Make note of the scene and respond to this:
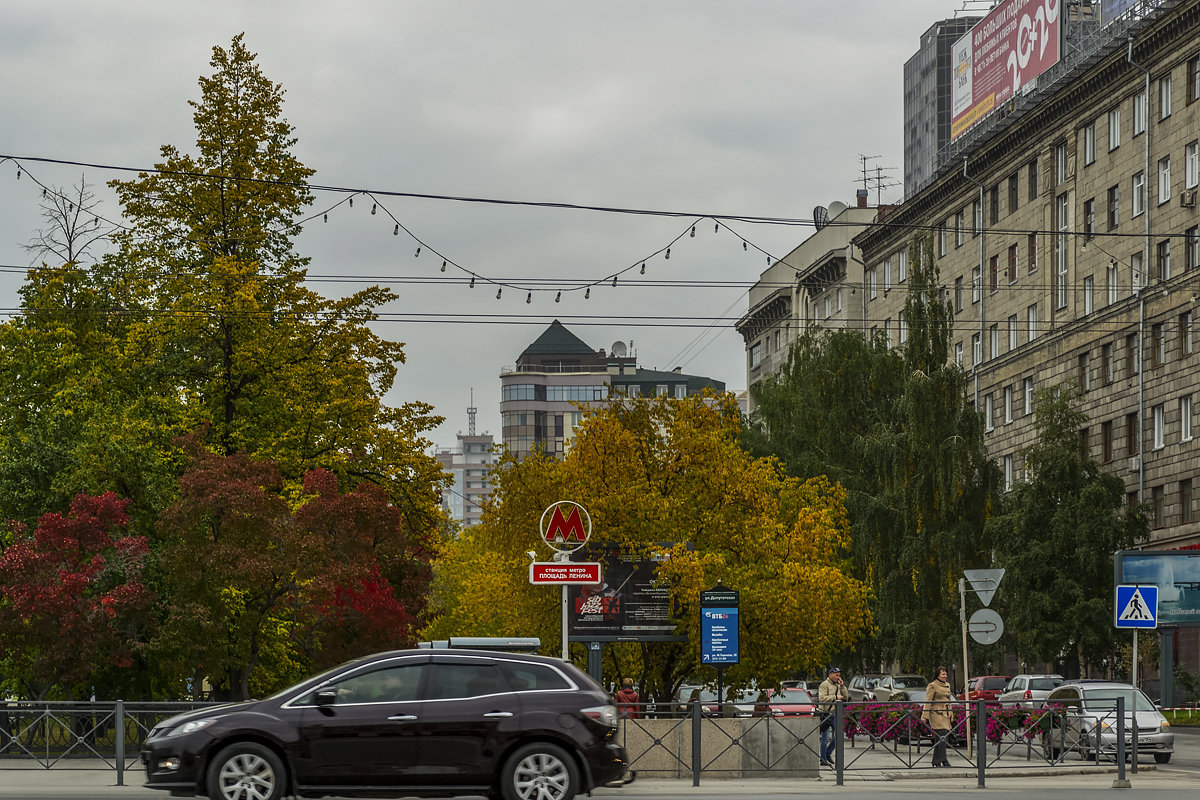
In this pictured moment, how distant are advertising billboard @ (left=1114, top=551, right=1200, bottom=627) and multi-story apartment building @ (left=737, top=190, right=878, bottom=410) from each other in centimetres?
4212

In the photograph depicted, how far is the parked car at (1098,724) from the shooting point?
25516 millimetres

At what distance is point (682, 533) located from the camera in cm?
3288

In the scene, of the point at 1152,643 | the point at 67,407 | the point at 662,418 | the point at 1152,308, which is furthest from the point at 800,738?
the point at 1152,308

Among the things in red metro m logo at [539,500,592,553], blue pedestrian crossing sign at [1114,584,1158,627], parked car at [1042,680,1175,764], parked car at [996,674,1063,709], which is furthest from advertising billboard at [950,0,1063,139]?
red metro m logo at [539,500,592,553]

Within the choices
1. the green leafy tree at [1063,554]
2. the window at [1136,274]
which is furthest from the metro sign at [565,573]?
the window at [1136,274]

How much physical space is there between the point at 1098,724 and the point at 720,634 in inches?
262

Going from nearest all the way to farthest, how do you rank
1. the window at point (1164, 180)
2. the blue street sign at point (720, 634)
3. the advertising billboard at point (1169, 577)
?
the blue street sign at point (720, 634) → the advertising billboard at point (1169, 577) → the window at point (1164, 180)

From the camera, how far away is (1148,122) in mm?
59781

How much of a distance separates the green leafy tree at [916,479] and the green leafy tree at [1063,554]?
181cm

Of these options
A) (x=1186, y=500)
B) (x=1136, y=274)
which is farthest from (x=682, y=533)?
(x=1136, y=274)

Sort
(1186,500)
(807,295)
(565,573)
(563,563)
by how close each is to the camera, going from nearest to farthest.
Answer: (565,573) → (563,563) → (1186,500) → (807,295)

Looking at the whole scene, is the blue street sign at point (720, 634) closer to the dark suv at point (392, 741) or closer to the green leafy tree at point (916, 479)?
the dark suv at point (392, 741)

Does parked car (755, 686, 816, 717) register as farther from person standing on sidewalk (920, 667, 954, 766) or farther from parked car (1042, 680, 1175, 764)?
person standing on sidewalk (920, 667, 954, 766)

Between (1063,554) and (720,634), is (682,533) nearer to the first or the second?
Answer: (720,634)
